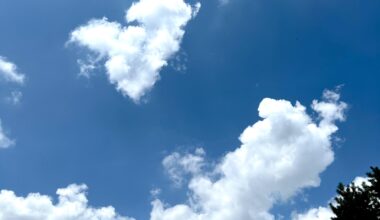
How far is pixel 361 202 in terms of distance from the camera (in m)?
38.4

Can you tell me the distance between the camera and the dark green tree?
125 ft

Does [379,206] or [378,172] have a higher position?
[378,172]

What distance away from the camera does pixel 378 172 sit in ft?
127

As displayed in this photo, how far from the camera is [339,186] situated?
39.7 m

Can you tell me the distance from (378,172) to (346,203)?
3.62m

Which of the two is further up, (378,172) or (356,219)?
(378,172)

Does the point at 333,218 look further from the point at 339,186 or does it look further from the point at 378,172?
the point at 378,172

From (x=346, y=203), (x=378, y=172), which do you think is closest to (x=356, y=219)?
(x=346, y=203)

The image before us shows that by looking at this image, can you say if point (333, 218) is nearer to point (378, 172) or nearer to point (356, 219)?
point (356, 219)

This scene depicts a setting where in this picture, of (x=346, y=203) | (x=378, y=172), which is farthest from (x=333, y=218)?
(x=378, y=172)

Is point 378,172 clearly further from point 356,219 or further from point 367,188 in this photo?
point 356,219

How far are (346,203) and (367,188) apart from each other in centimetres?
217

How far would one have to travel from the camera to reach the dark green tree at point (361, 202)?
37969mm

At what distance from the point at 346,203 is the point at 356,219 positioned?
1.46m
